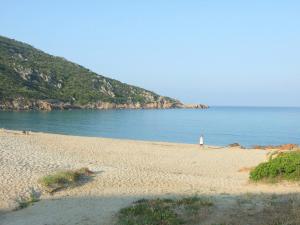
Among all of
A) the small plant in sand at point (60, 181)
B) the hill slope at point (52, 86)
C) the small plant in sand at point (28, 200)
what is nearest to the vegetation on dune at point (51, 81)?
the hill slope at point (52, 86)

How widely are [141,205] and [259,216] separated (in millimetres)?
2945

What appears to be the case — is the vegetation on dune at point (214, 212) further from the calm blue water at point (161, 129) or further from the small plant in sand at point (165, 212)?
the calm blue water at point (161, 129)

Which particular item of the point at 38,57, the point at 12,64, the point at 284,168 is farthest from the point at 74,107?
the point at 284,168

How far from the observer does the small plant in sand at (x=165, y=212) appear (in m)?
9.60

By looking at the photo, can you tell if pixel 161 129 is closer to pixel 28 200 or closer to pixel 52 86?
pixel 28 200

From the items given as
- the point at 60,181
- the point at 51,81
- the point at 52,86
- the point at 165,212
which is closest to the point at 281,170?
the point at 165,212

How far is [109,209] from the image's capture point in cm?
1192

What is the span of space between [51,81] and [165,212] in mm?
135447

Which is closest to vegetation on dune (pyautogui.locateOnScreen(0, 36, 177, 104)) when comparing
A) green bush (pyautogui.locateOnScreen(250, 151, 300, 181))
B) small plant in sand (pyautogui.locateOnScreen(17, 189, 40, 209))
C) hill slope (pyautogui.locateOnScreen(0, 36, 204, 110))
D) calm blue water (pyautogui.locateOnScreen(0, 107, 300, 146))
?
hill slope (pyautogui.locateOnScreen(0, 36, 204, 110))

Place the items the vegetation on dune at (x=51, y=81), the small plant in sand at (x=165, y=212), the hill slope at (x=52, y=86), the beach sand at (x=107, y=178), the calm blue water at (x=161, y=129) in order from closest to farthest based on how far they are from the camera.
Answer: the small plant in sand at (x=165, y=212) < the beach sand at (x=107, y=178) < the calm blue water at (x=161, y=129) < the hill slope at (x=52, y=86) < the vegetation on dune at (x=51, y=81)

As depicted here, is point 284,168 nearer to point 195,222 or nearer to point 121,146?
point 195,222

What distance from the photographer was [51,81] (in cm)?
14150

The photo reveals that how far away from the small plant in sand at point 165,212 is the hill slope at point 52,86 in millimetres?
101670

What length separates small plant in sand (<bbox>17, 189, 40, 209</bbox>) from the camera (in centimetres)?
1355
